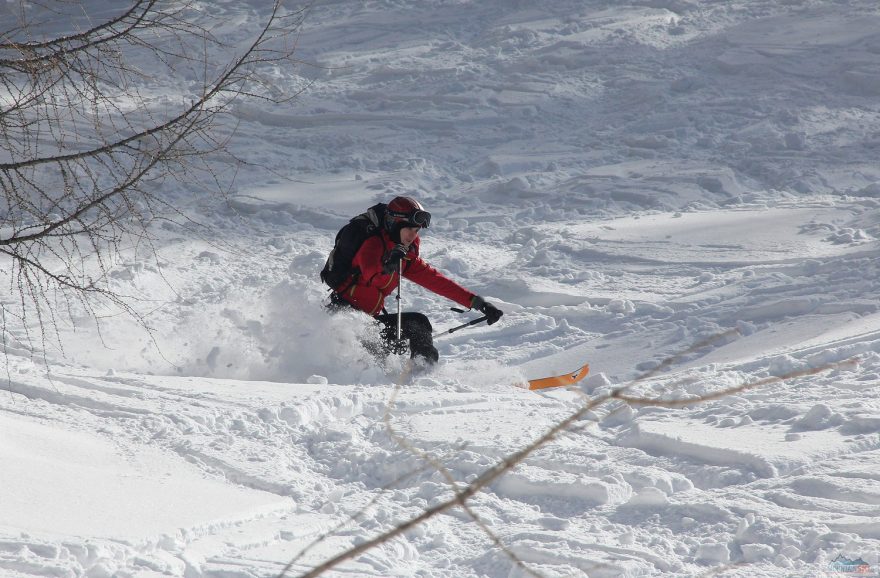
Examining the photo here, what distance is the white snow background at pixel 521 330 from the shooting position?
12.9 ft

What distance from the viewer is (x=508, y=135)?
14.2m

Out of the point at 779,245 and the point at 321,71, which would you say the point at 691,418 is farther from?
the point at 321,71

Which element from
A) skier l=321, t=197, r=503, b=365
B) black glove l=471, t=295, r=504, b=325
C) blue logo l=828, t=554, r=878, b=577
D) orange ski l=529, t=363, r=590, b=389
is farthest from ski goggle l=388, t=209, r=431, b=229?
blue logo l=828, t=554, r=878, b=577

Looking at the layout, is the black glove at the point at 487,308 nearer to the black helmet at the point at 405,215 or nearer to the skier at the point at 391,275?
the skier at the point at 391,275

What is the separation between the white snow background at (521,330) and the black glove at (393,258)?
28.0 inches

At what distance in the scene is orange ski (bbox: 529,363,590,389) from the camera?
6.70m

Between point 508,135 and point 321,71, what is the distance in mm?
4604

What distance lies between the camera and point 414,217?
6383 mm

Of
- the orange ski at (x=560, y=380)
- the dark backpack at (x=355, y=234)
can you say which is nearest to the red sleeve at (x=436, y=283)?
the dark backpack at (x=355, y=234)

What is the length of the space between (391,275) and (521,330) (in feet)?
6.87

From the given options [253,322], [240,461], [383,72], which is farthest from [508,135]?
[240,461]

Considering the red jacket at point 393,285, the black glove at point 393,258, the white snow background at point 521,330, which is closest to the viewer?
the white snow background at point 521,330

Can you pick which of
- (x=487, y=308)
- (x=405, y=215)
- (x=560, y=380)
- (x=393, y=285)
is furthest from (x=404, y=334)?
(x=560, y=380)

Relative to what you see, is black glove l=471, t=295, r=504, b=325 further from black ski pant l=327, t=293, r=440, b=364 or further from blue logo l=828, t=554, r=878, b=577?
blue logo l=828, t=554, r=878, b=577
